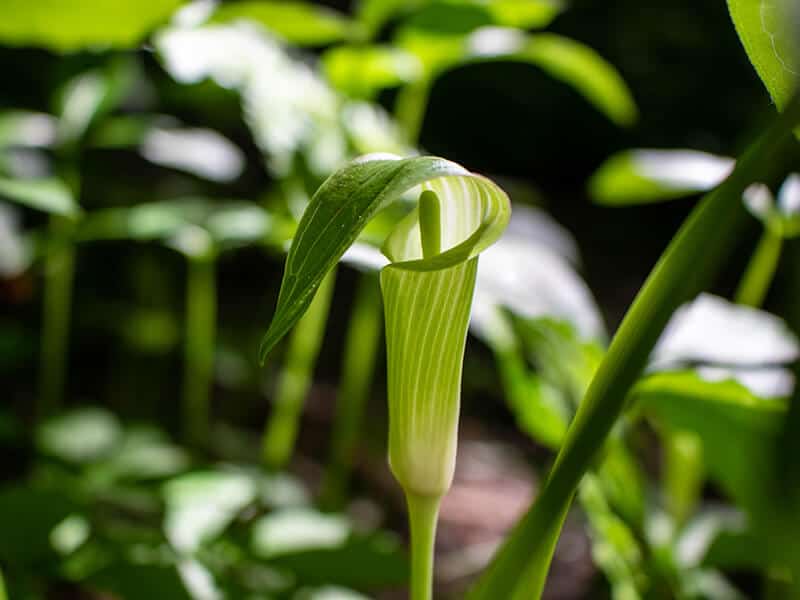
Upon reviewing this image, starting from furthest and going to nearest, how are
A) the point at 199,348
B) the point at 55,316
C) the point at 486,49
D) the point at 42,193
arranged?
1. the point at 55,316
2. the point at 199,348
3. the point at 486,49
4. the point at 42,193

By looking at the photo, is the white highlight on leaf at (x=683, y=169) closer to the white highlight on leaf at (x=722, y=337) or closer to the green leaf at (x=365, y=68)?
the white highlight on leaf at (x=722, y=337)

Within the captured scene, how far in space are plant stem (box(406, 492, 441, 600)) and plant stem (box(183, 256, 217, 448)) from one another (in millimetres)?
486

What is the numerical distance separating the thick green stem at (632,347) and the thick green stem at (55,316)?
22.5 inches

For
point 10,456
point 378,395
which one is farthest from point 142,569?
point 378,395

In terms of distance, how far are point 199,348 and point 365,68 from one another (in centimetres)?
44

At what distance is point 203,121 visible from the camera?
5.58ft

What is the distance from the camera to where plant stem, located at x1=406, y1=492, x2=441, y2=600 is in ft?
0.88

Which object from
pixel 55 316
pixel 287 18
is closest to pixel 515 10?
pixel 287 18

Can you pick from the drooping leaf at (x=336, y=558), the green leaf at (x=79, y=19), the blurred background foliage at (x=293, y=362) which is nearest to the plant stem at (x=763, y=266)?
the blurred background foliage at (x=293, y=362)

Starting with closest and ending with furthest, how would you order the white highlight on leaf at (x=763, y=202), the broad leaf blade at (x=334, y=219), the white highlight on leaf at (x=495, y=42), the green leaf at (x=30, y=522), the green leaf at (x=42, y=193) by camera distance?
the broad leaf blade at (x=334, y=219) → the green leaf at (x=30, y=522) → the green leaf at (x=42, y=193) → the white highlight on leaf at (x=763, y=202) → the white highlight on leaf at (x=495, y=42)

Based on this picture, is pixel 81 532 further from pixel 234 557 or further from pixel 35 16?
pixel 35 16

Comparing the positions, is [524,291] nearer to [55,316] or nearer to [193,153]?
[193,153]

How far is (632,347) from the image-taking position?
22 centimetres

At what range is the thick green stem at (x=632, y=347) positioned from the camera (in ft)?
0.68
